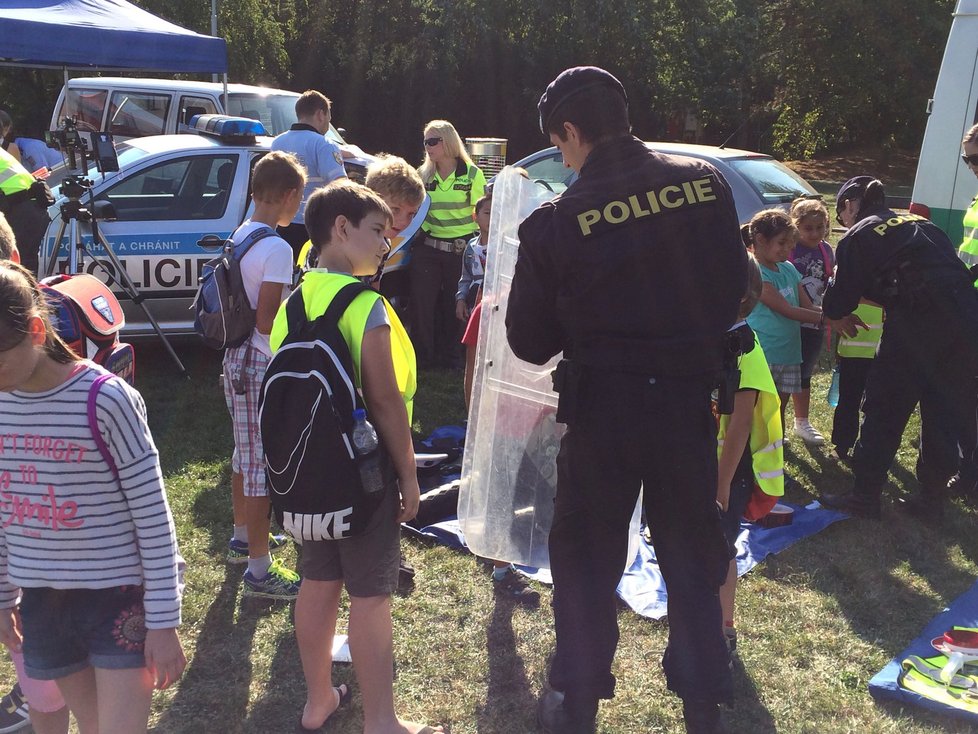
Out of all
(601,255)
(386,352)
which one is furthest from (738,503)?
(386,352)

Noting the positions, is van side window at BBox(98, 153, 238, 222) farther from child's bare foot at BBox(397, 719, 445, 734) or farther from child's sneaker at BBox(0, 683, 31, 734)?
child's bare foot at BBox(397, 719, 445, 734)

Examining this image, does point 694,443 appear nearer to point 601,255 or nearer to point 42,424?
point 601,255

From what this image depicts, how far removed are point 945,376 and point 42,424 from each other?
4.23 m

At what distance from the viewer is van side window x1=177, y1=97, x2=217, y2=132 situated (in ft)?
32.6

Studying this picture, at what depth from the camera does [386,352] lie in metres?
2.49

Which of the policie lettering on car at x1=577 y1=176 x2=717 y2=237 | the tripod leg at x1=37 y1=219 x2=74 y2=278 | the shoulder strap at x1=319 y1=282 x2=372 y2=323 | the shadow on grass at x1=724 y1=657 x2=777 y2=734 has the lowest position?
the shadow on grass at x1=724 y1=657 x2=777 y2=734

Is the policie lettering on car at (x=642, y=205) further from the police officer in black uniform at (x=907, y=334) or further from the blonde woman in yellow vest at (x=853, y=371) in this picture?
the blonde woman in yellow vest at (x=853, y=371)

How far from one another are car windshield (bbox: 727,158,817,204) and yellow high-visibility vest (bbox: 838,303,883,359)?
84.7 inches

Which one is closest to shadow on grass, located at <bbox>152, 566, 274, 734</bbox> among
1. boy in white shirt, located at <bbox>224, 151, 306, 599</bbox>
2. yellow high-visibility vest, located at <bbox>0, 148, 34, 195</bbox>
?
boy in white shirt, located at <bbox>224, 151, 306, 599</bbox>

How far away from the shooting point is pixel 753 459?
3299 mm

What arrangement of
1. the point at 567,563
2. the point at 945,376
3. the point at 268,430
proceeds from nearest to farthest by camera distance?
the point at 268,430
the point at 567,563
the point at 945,376

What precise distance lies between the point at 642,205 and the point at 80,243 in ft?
14.8

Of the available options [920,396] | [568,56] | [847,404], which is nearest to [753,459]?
[920,396]

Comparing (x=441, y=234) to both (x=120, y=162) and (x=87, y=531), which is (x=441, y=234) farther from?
(x=87, y=531)
